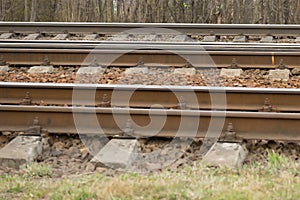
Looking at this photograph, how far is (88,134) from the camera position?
5699 mm

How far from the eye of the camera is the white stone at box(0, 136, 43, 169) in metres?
5.14

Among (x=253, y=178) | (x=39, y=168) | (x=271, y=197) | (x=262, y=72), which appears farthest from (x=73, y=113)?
(x=262, y=72)

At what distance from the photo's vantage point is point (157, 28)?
37.0 ft

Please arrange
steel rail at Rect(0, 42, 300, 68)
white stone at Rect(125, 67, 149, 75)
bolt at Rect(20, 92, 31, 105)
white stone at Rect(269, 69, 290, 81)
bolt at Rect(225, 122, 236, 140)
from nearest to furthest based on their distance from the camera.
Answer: bolt at Rect(225, 122, 236, 140), bolt at Rect(20, 92, 31, 105), white stone at Rect(269, 69, 290, 81), white stone at Rect(125, 67, 149, 75), steel rail at Rect(0, 42, 300, 68)

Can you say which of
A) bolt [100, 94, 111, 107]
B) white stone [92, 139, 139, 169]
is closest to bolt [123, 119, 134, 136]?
white stone [92, 139, 139, 169]

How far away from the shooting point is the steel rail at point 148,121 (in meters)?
5.51

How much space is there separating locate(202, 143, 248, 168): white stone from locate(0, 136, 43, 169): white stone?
61.3 inches

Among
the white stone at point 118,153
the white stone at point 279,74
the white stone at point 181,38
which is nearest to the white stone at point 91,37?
the white stone at point 181,38

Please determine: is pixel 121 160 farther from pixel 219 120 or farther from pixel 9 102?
pixel 9 102

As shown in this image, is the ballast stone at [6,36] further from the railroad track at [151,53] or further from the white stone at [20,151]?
the white stone at [20,151]

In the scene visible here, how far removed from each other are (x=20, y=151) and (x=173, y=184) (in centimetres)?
166

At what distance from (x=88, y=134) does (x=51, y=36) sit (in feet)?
19.1

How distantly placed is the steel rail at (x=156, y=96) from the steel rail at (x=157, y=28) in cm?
465

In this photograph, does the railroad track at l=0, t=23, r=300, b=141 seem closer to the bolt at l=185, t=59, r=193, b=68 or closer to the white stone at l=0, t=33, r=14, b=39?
the bolt at l=185, t=59, r=193, b=68
